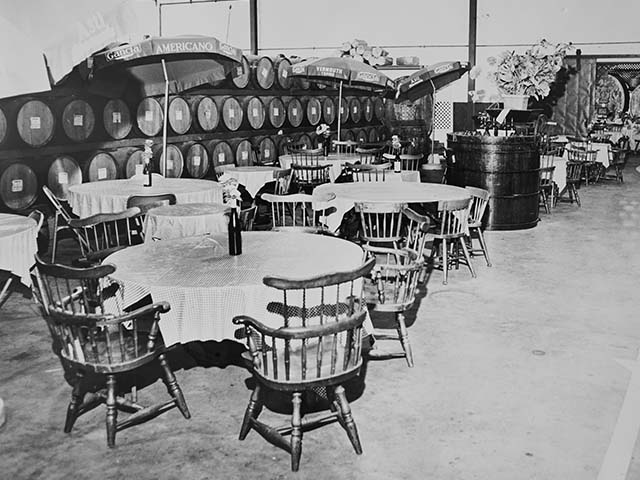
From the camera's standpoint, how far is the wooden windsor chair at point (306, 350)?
2986 millimetres

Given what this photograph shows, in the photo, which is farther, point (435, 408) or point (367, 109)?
point (367, 109)

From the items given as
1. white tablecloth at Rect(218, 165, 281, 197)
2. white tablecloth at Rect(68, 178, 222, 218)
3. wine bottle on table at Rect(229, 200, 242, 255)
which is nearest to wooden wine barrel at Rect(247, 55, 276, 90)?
white tablecloth at Rect(218, 165, 281, 197)

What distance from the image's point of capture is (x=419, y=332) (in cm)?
500

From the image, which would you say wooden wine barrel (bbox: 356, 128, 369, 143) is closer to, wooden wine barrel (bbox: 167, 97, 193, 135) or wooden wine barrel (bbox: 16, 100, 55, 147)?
wooden wine barrel (bbox: 167, 97, 193, 135)

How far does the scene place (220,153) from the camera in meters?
10.1

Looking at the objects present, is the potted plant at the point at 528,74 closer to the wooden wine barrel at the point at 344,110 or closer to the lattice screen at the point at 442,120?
the lattice screen at the point at 442,120

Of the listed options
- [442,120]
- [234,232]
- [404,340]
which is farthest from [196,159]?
[442,120]

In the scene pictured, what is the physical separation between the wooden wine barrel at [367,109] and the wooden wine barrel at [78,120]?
8.33 meters

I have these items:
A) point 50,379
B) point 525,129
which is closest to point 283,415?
point 50,379

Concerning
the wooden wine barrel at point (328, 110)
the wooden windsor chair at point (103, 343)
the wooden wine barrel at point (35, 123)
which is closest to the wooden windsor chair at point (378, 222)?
the wooden windsor chair at point (103, 343)

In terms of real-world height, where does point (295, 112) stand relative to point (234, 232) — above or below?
above

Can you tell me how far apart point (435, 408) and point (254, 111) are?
790 centimetres

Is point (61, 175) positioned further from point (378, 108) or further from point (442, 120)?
point (442, 120)

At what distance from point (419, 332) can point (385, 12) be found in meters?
13.6
